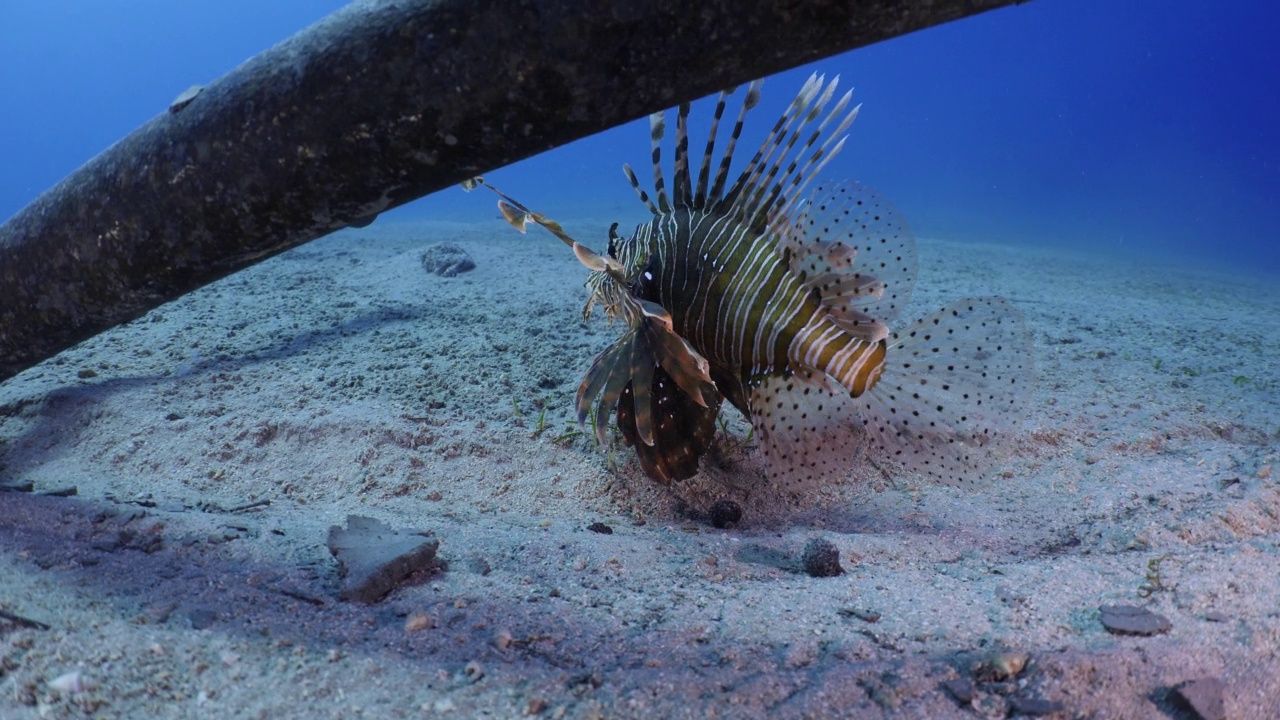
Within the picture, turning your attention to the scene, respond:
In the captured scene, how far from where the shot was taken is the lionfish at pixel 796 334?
256 cm

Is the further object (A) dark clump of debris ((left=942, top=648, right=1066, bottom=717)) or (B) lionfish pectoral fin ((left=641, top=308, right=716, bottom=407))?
(B) lionfish pectoral fin ((left=641, top=308, right=716, bottom=407))

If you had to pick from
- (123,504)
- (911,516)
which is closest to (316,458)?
(123,504)

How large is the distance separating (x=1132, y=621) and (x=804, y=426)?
1321mm

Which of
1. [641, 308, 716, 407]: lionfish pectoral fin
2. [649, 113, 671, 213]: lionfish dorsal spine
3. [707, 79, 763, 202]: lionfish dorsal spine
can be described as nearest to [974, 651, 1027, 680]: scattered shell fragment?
[641, 308, 716, 407]: lionfish pectoral fin

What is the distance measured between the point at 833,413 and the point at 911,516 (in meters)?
0.57

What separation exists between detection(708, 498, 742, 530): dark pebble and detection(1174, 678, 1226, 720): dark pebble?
1.68 meters

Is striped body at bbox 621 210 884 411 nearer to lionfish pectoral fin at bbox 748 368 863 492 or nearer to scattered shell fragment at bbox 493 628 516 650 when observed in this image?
lionfish pectoral fin at bbox 748 368 863 492

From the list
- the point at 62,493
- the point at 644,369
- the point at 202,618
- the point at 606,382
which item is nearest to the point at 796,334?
the point at 644,369

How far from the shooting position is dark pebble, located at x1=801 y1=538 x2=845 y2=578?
220 centimetres

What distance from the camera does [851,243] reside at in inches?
110

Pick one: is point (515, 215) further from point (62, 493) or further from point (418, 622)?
point (62, 493)

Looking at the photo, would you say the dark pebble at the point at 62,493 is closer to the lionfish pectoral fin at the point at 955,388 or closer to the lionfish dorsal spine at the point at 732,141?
the lionfish dorsal spine at the point at 732,141

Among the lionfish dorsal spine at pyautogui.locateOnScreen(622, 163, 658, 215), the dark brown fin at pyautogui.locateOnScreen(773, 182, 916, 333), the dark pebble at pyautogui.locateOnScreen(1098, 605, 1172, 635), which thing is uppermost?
the lionfish dorsal spine at pyautogui.locateOnScreen(622, 163, 658, 215)

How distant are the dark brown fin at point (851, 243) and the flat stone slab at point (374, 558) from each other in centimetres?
177
